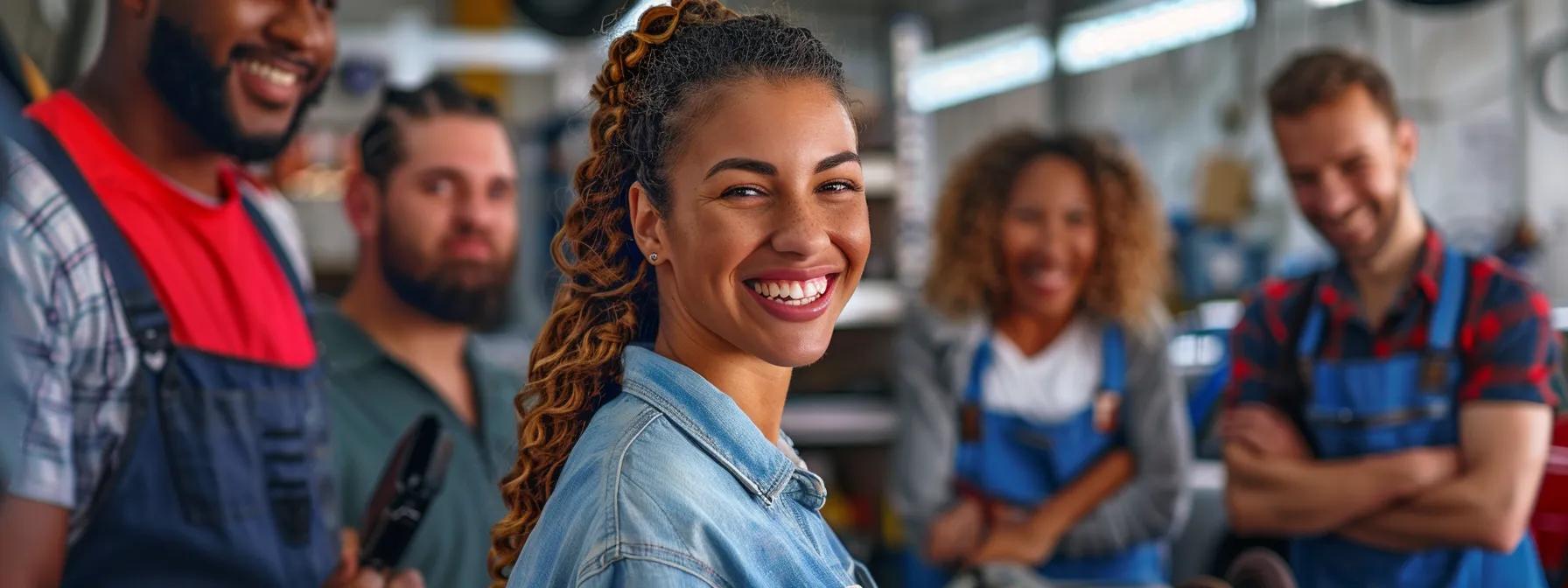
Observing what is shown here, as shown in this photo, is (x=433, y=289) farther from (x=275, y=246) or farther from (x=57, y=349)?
(x=57, y=349)

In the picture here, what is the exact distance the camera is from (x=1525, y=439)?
222 cm

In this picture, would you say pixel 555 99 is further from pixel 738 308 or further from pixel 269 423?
pixel 738 308

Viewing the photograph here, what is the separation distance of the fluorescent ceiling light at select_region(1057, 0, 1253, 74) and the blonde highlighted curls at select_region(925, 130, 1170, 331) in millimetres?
4500

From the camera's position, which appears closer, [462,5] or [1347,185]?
[1347,185]

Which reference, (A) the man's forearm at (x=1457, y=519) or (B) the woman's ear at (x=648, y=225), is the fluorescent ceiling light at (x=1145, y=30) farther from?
(B) the woman's ear at (x=648, y=225)

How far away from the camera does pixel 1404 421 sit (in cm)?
230

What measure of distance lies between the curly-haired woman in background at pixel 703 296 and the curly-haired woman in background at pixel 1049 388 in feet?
5.36

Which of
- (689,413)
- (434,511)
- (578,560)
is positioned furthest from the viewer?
(434,511)

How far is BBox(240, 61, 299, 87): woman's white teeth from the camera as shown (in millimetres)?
1721

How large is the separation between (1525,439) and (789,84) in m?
1.63

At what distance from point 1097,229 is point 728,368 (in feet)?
6.32

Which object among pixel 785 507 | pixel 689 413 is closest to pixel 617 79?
pixel 689 413

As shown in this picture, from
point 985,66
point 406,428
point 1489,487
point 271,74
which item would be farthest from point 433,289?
point 985,66

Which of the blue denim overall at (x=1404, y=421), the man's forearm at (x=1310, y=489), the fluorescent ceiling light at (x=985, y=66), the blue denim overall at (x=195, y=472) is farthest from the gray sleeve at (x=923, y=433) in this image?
the fluorescent ceiling light at (x=985, y=66)
